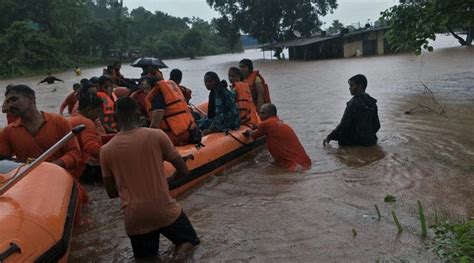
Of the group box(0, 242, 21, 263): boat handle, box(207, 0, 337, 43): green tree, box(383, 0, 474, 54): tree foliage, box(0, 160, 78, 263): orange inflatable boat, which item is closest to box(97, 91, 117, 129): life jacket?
box(0, 160, 78, 263): orange inflatable boat

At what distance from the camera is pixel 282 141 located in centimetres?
629

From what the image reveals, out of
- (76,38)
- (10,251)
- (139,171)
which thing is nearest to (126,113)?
(139,171)

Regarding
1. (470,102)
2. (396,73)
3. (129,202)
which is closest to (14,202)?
(129,202)

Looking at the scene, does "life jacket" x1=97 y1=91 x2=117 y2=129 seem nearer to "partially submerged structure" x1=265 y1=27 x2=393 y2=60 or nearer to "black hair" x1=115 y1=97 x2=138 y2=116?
"black hair" x1=115 y1=97 x2=138 y2=116

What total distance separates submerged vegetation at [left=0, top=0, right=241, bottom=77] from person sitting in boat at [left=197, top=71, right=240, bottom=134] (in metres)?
34.5

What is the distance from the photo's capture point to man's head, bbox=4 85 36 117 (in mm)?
3918

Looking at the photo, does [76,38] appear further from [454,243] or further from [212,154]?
[454,243]

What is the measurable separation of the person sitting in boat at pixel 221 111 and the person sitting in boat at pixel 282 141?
55 centimetres

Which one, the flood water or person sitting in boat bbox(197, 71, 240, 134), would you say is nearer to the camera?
the flood water

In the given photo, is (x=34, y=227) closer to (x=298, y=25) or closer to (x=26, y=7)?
(x=298, y=25)

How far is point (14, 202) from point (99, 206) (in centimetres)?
220

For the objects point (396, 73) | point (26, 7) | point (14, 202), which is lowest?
point (396, 73)

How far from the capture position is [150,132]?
10.7 ft

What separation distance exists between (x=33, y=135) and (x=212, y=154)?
2.55 metres
